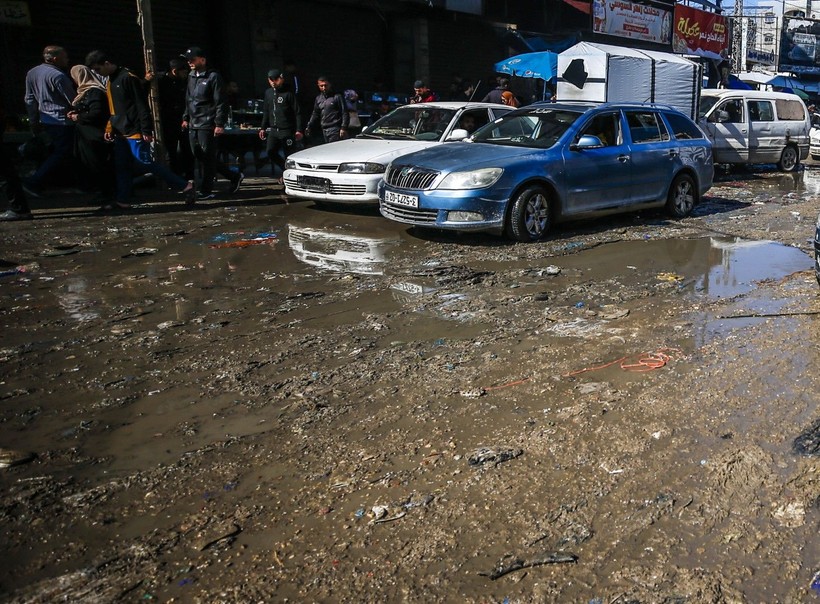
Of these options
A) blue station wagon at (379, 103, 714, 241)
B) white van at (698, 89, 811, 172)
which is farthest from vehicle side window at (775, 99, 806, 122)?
blue station wagon at (379, 103, 714, 241)

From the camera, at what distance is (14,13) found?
516 inches

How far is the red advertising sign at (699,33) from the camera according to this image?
2945 cm

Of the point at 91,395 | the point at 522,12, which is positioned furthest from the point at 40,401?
the point at 522,12

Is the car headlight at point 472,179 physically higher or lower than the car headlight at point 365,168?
lower

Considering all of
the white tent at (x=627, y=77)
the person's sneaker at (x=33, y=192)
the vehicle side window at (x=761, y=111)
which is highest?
the white tent at (x=627, y=77)

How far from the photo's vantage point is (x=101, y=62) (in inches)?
378

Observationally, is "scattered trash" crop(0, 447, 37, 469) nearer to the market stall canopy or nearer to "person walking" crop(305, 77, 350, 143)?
"person walking" crop(305, 77, 350, 143)

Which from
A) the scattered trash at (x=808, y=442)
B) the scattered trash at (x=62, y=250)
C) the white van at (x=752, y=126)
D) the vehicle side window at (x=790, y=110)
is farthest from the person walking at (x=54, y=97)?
the vehicle side window at (x=790, y=110)

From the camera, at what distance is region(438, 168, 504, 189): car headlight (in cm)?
787

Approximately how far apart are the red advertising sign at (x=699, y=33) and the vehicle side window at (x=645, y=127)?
22.0 meters

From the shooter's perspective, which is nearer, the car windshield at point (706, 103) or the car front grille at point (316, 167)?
the car front grille at point (316, 167)

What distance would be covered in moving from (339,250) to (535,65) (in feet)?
43.8

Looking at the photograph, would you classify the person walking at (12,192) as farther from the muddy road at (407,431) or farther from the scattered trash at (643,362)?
the scattered trash at (643,362)

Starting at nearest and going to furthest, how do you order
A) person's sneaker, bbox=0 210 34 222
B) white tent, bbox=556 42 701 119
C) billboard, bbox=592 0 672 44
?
person's sneaker, bbox=0 210 34 222
white tent, bbox=556 42 701 119
billboard, bbox=592 0 672 44
